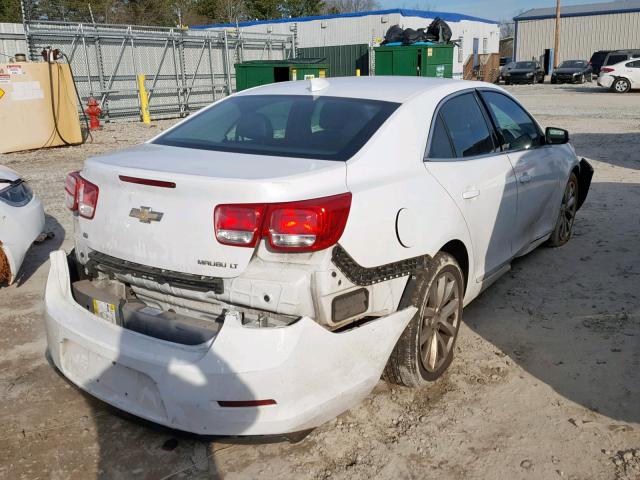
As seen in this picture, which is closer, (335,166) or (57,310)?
(335,166)

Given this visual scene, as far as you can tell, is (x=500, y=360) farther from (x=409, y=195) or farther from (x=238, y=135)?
(x=238, y=135)

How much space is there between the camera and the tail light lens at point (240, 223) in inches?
99.5

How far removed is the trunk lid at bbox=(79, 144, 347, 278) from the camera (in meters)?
2.55

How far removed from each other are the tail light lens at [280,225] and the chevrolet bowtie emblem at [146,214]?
12.0 inches

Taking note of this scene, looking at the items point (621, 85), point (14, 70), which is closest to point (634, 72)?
point (621, 85)

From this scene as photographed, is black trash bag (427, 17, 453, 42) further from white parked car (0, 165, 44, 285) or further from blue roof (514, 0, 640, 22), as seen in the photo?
blue roof (514, 0, 640, 22)

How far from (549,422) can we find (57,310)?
2436 millimetres

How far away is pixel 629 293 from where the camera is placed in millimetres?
4562

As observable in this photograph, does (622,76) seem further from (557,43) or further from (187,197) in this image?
(187,197)

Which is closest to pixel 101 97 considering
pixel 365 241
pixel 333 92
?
pixel 333 92

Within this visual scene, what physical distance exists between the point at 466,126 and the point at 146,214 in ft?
6.78

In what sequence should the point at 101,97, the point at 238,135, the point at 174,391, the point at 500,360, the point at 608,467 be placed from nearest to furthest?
1. the point at 174,391
2. the point at 608,467
3. the point at 238,135
4. the point at 500,360
5. the point at 101,97

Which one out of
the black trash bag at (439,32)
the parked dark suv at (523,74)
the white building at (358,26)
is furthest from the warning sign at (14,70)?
the parked dark suv at (523,74)

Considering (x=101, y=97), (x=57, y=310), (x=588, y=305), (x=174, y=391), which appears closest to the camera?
(x=174, y=391)
